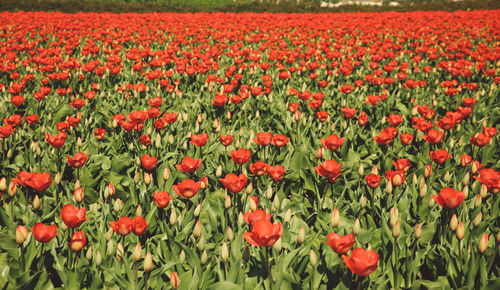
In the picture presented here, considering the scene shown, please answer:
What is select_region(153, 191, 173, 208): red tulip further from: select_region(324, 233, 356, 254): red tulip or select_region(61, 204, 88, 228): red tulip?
select_region(324, 233, 356, 254): red tulip

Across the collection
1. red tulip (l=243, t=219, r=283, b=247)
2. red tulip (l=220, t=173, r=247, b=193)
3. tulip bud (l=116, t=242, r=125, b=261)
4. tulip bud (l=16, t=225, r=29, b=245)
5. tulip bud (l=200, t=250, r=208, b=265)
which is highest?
red tulip (l=220, t=173, r=247, b=193)

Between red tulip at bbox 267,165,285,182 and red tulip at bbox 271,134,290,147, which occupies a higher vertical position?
red tulip at bbox 271,134,290,147

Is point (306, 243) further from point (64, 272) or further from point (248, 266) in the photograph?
point (64, 272)

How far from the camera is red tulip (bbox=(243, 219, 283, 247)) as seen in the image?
5.20 ft

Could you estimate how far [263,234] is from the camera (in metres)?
1.62

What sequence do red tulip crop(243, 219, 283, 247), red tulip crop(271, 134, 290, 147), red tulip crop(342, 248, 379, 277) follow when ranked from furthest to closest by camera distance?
red tulip crop(271, 134, 290, 147) < red tulip crop(243, 219, 283, 247) < red tulip crop(342, 248, 379, 277)

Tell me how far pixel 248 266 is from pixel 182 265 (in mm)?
409

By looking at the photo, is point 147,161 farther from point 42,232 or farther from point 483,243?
point 483,243

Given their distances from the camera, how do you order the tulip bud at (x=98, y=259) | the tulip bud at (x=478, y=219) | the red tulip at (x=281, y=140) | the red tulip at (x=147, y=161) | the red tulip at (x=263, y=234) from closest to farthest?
the red tulip at (x=263, y=234) → the tulip bud at (x=98, y=259) → the tulip bud at (x=478, y=219) → the red tulip at (x=147, y=161) → the red tulip at (x=281, y=140)

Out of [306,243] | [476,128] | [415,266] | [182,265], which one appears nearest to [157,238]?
[182,265]

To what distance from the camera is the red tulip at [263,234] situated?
5.20 feet

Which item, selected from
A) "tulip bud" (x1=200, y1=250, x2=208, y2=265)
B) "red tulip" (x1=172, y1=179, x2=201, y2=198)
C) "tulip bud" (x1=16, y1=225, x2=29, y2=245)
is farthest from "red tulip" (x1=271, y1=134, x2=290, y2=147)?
"tulip bud" (x1=16, y1=225, x2=29, y2=245)

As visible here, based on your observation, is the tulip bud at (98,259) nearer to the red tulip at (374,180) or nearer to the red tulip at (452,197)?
the red tulip at (374,180)

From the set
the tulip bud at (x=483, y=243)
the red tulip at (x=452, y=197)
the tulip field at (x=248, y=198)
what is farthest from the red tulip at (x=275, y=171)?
the tulip bud at (x=483, y=243)
